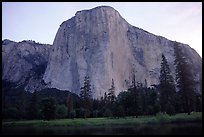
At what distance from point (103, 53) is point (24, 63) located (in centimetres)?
6337

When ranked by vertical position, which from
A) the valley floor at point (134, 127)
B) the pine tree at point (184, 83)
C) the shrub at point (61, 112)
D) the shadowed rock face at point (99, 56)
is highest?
the shadowed rock face at point (99, 56)

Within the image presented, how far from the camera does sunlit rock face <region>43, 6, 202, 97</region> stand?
147250mm

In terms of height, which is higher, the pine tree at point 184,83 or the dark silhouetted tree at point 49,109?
the pine tree at point 184,83

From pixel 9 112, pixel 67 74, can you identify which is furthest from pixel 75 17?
pixel 9 112

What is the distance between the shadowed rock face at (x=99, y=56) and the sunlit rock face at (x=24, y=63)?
24.1 inches

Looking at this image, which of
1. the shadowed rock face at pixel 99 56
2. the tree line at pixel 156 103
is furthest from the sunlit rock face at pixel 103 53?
the tree line at pixel 156 103

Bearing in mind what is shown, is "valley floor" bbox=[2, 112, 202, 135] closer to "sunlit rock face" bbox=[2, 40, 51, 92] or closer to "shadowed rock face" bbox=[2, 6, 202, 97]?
"shadowed rock face" bbox=[2, 6, 202, 97]

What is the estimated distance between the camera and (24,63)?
609ft

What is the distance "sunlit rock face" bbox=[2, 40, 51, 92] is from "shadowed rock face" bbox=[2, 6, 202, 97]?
24.1 inches

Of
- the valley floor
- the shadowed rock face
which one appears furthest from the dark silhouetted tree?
the shadowed rock face

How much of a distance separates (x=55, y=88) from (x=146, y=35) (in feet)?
218

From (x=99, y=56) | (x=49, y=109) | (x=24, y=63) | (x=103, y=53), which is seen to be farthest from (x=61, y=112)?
(x=24, y=63)

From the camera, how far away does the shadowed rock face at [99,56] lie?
147375 millimetres

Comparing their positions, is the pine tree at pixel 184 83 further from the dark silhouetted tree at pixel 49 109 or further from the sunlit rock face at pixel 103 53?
the sunlit rock face at pixel 103 53
